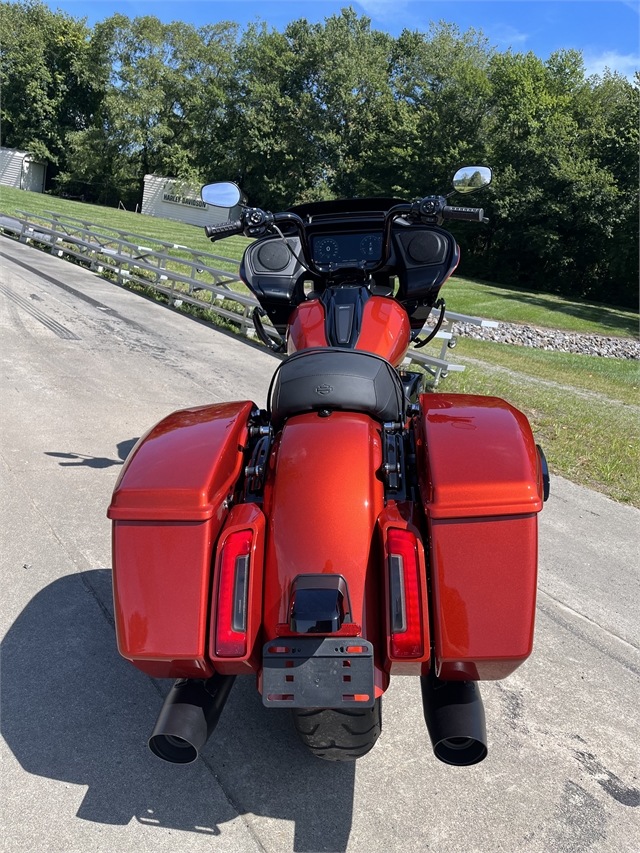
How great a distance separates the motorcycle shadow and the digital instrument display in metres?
2.16

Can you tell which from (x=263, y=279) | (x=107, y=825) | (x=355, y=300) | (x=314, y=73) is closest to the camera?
(x=107, y=825)

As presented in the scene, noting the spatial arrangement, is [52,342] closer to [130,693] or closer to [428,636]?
[130,693]

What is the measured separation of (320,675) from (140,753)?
1.02 m

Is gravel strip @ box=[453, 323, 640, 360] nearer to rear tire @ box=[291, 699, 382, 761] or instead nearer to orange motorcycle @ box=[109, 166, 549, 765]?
orange motorcycle @ box=[109, 166, 549, 765]

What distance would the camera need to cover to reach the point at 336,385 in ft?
7.25

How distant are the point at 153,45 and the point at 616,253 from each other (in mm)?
39576

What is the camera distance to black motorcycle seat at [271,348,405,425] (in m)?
2.21

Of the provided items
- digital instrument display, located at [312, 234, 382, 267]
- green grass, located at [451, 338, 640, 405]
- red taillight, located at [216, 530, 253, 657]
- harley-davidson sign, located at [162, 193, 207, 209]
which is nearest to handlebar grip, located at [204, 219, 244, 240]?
digital instrument display, located at [312, 234, 382, 267]

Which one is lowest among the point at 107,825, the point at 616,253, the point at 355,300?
the point at 107,825

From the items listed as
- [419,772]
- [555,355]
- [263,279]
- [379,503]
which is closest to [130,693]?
[419,772]

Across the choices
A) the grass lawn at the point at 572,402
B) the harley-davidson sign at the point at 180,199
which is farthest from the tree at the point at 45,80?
the grass lawn at the point at 572,402

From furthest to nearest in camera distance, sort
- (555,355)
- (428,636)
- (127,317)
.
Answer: (555,355) < (127,317) < (428,636)

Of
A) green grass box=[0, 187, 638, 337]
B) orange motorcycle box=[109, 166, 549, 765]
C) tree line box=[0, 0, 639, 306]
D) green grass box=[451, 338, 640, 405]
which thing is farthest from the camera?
tree line box=[0, 0, 639, 306]

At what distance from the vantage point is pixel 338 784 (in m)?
2.19
